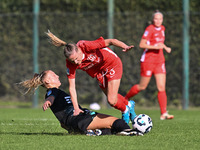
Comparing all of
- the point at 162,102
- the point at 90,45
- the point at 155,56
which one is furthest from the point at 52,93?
the point at 155,56

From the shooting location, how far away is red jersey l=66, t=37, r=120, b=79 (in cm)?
665

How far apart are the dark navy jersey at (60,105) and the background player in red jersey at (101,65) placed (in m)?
0.19

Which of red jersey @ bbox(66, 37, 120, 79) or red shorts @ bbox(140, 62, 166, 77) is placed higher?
red jersey @ bbox(66, 37, 120, 79)

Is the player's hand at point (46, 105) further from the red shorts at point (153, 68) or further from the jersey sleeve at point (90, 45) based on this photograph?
the red shorts at point (153, 68)

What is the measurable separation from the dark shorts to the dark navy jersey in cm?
10

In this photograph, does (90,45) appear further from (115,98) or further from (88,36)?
(88,36)

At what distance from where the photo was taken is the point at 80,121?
247 inches

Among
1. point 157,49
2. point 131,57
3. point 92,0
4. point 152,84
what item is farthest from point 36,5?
point 157,49

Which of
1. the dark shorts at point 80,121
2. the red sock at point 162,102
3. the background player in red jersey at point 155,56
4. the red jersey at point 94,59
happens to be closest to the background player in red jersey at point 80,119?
the dark shorts at point 80,121

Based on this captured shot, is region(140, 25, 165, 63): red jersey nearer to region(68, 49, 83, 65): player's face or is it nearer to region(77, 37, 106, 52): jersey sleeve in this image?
region(77, 37, 106, 52): jersey sleeve

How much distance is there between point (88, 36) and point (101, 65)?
671 centimetres

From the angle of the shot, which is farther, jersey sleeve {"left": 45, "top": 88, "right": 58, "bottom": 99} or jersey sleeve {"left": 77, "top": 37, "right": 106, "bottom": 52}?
jersey sleeve {"left": 77, "top": 37, "right": 106, "bottom": 52}

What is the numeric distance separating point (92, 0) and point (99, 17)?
0.73 meters

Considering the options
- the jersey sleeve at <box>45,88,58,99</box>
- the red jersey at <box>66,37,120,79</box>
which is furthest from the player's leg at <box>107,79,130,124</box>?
the jersey sleeve at <box>45,88,58,99</box>
